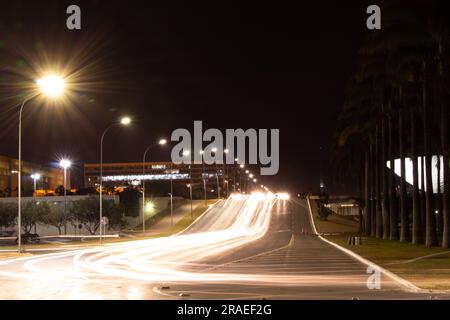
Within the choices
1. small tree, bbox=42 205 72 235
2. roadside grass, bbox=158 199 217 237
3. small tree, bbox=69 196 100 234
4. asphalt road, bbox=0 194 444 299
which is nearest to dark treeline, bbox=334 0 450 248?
asphalt road, bbox=0 194 444 299

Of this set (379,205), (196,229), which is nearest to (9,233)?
(196,229)

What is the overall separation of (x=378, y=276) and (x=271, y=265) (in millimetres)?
6779

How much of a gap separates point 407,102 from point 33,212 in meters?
52.9

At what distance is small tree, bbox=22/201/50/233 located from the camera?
86.4 m

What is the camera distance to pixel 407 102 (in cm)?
4944

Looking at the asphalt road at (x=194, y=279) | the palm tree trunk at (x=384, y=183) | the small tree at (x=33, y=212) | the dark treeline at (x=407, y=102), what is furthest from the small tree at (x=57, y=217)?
the asphalt road at (x=194, y=279)

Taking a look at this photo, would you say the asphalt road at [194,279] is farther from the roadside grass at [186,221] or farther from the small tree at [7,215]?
the small tree at [7,215]

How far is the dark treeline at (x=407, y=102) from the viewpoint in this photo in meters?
40.1

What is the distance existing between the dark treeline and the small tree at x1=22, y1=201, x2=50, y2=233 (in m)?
40.9

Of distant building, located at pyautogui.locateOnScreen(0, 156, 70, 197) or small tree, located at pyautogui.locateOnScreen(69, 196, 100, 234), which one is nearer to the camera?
small tree, located at pyautogui.locateOnScreen(69, 196, 100, 234)

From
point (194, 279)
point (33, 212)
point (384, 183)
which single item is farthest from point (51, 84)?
point (33, 212)

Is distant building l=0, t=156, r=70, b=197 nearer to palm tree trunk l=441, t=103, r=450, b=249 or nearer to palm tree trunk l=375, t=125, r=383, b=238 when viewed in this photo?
palm tree trunk l=375, t=125, r=383, b=238

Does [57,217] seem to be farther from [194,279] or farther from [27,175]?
[27,175]

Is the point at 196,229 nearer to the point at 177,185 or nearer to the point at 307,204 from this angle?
the point at 307,204
